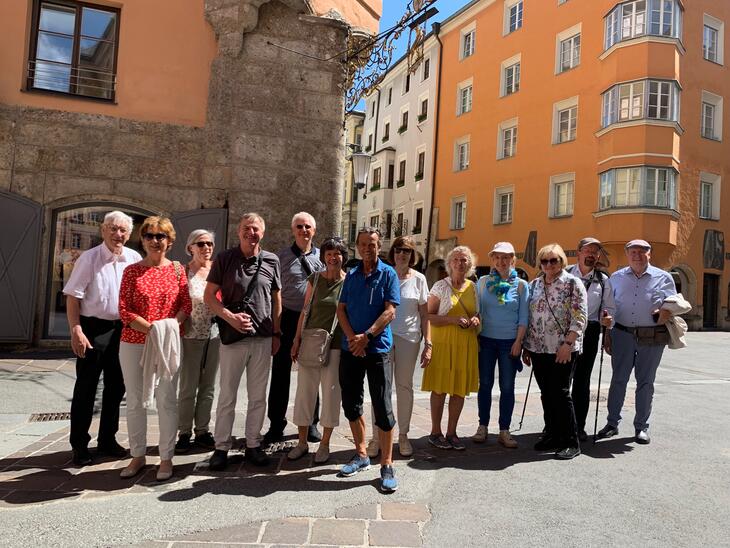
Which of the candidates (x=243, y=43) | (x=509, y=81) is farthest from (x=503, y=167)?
(x=243, y=43)

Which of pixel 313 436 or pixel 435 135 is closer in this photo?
pixel 313 436

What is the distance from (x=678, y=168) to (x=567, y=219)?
423 centimetres

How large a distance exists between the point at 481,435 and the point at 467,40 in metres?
28.2

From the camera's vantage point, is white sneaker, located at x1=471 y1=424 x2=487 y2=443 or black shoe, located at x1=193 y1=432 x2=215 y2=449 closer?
black shoe, located at x1=193 y1=432 x2=215 y2=449

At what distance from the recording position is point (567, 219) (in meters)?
23.7

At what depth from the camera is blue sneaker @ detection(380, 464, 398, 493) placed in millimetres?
3992

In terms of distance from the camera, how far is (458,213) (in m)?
29.7

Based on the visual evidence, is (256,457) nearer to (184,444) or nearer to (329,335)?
(184,444)

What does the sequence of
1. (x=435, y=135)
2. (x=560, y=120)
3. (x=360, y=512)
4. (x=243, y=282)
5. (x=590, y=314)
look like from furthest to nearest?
(x=435, y=135), (x=560, y=120), (x=590, y=314), (x=243, y=282), (x=360, y=512)

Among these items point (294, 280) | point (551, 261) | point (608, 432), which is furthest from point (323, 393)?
point (608, 432)

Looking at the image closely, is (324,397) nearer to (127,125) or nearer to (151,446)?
(151,446)

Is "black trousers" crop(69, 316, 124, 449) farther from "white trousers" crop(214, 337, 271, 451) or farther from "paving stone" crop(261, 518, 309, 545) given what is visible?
"paving stone" crop(261, 518, 309, 545)

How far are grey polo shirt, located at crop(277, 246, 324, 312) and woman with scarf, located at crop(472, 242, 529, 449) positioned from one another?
150 cm

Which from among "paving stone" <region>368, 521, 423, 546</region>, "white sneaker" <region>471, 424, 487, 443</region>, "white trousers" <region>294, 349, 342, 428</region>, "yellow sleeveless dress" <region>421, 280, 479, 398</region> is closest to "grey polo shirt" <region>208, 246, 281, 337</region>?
"white trousers" <region>294, 349, 342, 428</region>
